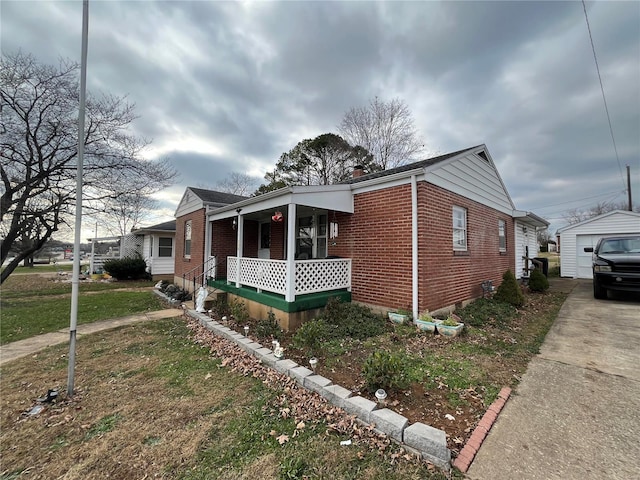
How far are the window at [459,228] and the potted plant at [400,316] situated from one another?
2.58 metres

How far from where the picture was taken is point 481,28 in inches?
279

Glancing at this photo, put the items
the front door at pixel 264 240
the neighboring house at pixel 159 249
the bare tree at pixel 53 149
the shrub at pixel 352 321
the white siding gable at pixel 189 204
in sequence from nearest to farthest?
the shrub at pixel 352 321 < the bare tree at pixel 53 149 < the front door at pixel 264 240 < the white siding gable at pixel 189 204 < the neighboring house at pixel 159 249

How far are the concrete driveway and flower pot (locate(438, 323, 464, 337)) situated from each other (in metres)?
1.23

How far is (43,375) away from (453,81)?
531 inches

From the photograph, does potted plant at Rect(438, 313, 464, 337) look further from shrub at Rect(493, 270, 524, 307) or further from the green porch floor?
shrub at Rect(493, 270, 524, 307)

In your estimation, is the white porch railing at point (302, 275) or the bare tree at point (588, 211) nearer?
the white porch railing at point (302, 275)

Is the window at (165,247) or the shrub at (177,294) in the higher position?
the window at (165,247)

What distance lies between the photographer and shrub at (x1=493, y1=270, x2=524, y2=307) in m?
7.89

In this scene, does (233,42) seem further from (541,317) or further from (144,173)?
(541,317)

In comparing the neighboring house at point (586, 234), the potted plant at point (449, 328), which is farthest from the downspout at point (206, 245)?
the neighboring house at point (586, 234)

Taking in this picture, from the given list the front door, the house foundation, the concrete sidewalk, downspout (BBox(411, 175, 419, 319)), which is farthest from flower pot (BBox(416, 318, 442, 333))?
the concrete sidewalk

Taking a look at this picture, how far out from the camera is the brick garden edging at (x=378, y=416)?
2264 mm

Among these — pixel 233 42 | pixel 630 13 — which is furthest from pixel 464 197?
pixel 233 42

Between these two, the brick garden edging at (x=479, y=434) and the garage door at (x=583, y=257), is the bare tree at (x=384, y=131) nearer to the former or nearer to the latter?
the garage door at (x=583, y=257)
